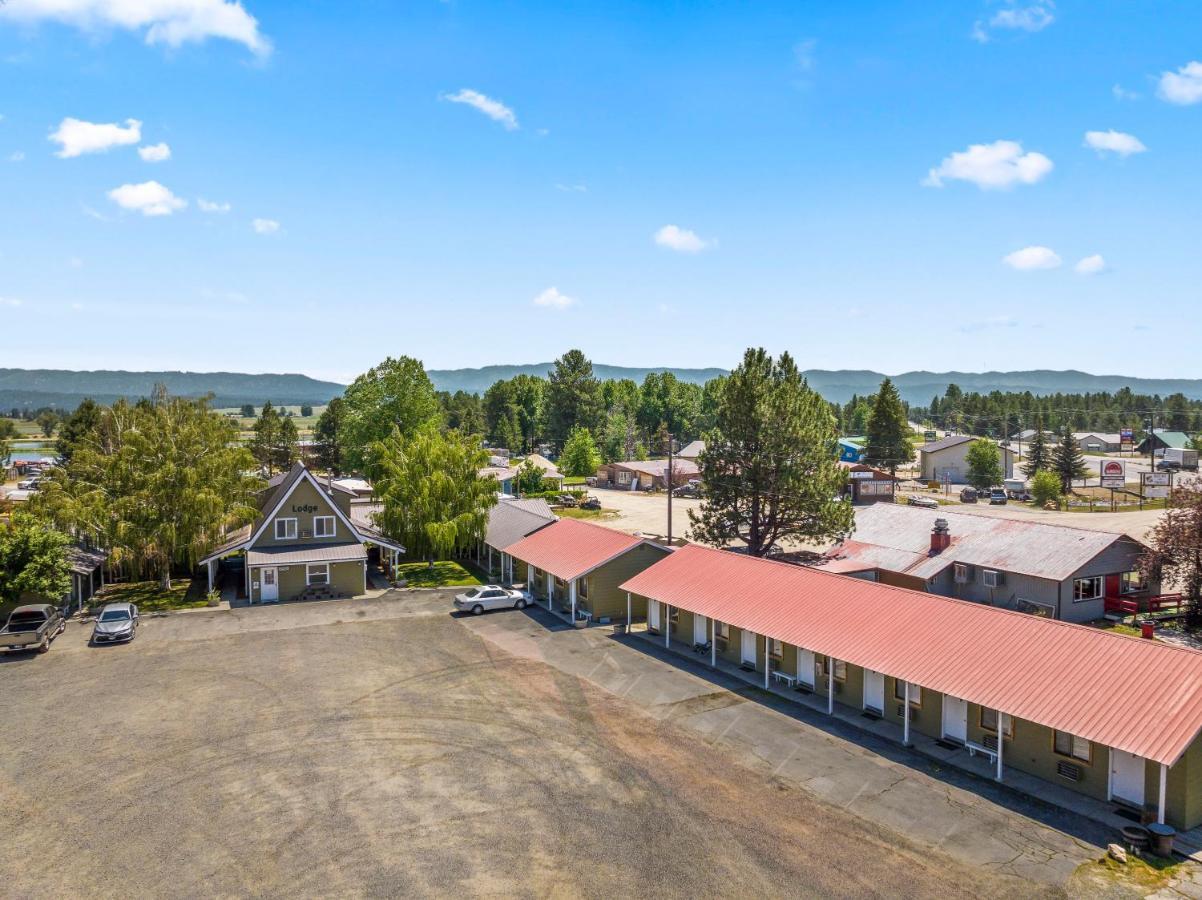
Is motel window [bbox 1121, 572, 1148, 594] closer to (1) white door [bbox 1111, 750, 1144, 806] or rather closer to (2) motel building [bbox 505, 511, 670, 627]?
(1) white door [bbox 1111, 750, 1144, 806]

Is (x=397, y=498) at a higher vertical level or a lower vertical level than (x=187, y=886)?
higher

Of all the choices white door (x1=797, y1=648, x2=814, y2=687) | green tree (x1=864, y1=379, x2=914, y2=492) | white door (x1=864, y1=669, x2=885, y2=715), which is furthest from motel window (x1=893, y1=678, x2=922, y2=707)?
green tree (x1=864, y1=379, x2=914, y2=492)

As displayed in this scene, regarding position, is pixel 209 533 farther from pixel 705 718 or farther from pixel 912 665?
pixel 912 665

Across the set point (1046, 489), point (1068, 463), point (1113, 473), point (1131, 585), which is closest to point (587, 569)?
point (1131, 585)

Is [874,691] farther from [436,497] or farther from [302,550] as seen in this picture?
[302,550]

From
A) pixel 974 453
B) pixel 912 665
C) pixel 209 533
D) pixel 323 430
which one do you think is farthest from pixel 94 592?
pixel 974 453

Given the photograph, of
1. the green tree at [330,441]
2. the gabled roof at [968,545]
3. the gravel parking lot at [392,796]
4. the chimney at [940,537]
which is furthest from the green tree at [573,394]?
the gravel parking lot at [392,796]
